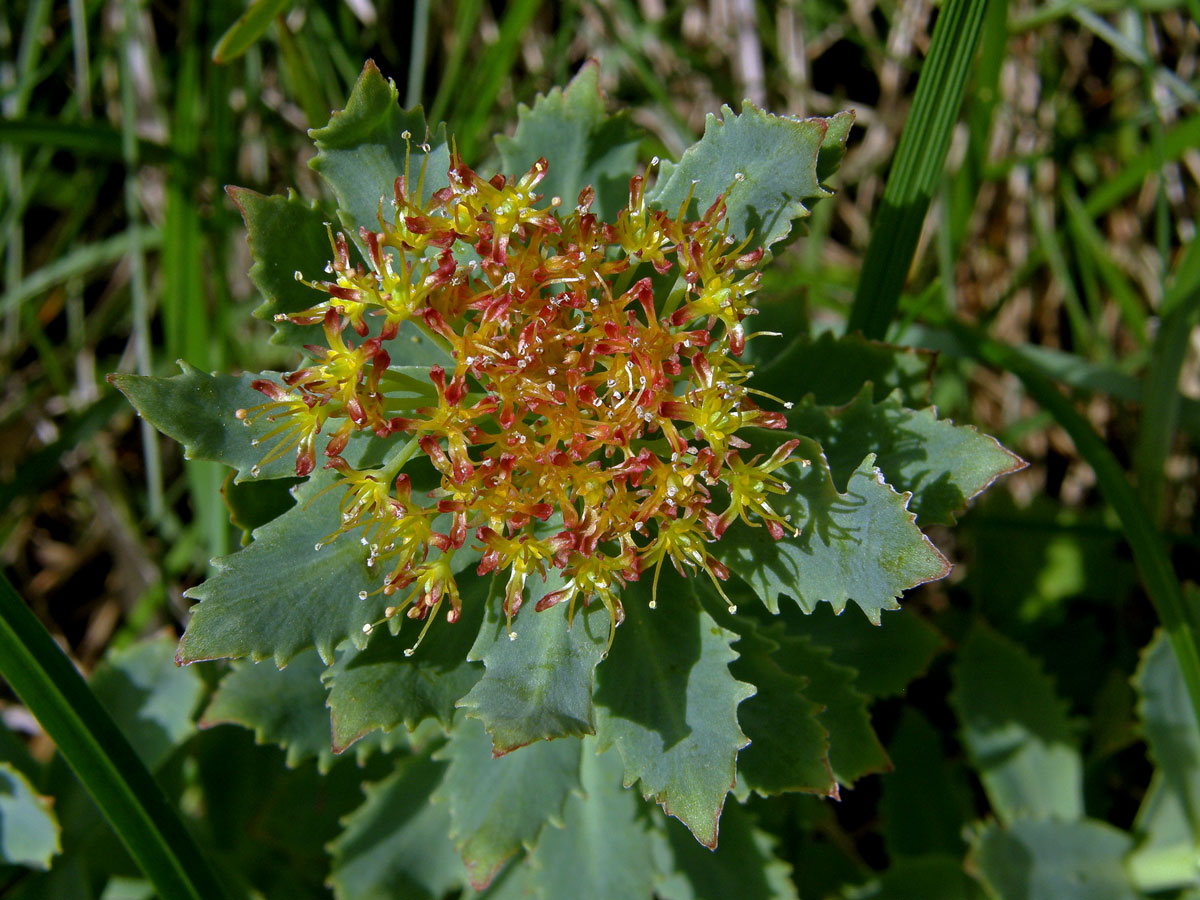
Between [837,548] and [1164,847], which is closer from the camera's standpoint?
[837,548]

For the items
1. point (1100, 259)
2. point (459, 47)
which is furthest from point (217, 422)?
point (1100, 259)

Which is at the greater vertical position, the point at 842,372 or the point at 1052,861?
the point at 842,372

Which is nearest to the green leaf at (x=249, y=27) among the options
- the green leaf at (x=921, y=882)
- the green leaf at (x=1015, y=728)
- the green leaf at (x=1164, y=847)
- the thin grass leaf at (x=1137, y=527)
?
the thin grass leaf at (x=1137, y=527)

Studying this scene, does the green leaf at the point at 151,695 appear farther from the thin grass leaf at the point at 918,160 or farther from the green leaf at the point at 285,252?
the thin grass leaf at the point at 918,160

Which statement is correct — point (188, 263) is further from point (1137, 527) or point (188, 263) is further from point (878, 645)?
point (1137, 527)

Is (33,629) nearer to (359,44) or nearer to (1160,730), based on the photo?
(359,44)

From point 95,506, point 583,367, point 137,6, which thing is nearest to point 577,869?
point 583,367
